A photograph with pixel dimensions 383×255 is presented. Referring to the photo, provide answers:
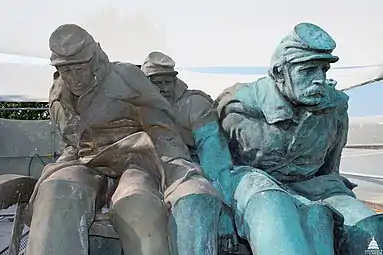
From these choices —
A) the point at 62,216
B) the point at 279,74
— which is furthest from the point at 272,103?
the point at 62,216

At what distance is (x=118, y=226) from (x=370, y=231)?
71cm

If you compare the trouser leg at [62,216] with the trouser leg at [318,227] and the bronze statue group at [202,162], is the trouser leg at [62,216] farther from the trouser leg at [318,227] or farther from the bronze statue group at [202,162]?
the trouser leg at [318,227]

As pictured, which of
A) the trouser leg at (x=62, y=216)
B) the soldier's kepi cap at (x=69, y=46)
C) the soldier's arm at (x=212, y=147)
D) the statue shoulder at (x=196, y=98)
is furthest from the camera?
the statue shoulder at (x=196, y=98)

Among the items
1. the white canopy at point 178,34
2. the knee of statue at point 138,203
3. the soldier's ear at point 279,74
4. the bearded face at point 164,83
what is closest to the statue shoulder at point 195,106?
the bearded face at point 164,83

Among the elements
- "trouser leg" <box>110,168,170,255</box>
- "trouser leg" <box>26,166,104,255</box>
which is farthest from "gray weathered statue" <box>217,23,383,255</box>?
"trouser leg" <box>26,166,104,255</box>

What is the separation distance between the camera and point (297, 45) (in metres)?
1.83

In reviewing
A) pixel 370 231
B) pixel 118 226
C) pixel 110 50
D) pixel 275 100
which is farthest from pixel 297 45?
pixel 110 50

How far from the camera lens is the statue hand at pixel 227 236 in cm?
184

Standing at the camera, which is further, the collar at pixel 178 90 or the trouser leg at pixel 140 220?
the collar at pixel 178 90

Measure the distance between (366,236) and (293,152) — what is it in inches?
12.8

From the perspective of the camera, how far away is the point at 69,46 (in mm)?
1656

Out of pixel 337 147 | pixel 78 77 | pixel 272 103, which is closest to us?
pixel 78 77

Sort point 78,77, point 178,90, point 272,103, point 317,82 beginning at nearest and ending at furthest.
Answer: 1. point 78,77
2. point 317,82
3. point 272,103
4. point 178,90

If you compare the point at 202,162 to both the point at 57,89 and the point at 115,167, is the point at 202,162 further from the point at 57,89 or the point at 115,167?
the point at 57,89
